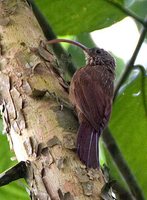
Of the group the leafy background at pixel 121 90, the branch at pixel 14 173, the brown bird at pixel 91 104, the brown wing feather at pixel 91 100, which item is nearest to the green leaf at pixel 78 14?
the leafy background at pixel 121 90

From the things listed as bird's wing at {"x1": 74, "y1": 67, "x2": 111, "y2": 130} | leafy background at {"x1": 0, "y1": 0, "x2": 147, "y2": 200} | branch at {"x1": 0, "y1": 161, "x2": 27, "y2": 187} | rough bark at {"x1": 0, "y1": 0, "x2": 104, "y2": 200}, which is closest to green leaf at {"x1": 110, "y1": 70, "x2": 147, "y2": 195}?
leafy background at {"x1": 0, "y1": 0, "x2": 147, "y2": 200}

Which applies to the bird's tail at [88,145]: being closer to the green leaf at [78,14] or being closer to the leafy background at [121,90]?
the leafy background at [121,90]

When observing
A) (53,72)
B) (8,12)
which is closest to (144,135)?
(53,72)

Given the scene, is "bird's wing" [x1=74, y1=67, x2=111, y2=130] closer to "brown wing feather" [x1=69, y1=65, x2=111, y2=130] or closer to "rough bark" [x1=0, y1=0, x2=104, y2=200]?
"brown wing feather" [x1=69, y1=65, x2=111, y2=130]

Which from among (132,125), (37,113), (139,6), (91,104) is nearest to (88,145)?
(37,113)

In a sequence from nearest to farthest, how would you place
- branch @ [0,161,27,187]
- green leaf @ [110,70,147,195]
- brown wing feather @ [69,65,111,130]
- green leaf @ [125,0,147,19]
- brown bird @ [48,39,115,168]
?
branch @ [0,161,27,187], brown bird @ [48,39,115,168], brown wing feather @ [69,65,111,130], green leaf @ [110,70,147,195], green leaf @ [125,0,147,19]

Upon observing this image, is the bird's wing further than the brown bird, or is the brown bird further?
the bird's wing
